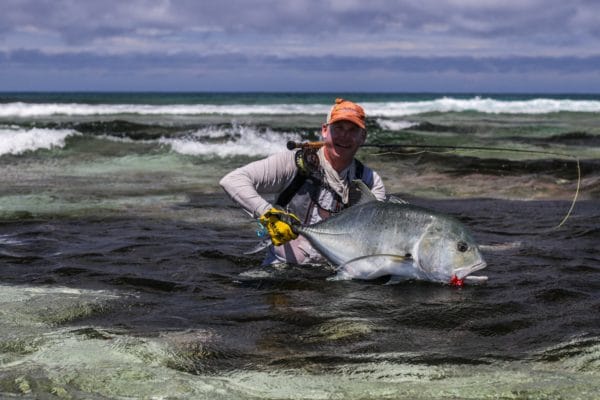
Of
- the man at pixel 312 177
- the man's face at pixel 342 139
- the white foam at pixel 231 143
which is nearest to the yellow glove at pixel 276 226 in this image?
the man at pixel 312 177

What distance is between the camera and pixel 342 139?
555 centimetres

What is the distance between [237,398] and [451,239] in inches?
79.6

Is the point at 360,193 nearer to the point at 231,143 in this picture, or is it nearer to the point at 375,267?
the point at 375,267

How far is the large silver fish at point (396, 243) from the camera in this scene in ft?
16.0

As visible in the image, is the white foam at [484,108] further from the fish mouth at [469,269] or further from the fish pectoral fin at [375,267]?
the fish mouth at [469,269]

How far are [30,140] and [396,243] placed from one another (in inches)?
601

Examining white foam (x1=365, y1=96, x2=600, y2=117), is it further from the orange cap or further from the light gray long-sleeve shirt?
the orange cap

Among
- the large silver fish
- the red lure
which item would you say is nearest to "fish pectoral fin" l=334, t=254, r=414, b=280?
the large silver fish

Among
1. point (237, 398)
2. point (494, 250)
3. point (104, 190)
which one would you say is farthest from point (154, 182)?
point (237, 398)

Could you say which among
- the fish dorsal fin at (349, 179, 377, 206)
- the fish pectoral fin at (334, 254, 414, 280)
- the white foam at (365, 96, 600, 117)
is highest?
the white foam at (365, 96, 600, 117)

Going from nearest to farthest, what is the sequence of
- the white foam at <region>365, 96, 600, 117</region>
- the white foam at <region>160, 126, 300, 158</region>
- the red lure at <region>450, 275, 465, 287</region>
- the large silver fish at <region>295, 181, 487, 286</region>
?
the large silver fish at <region>295, 181, 487, 286</region>, the red lure at <region>450, 275, 465, 287</region>, the white foam at <region>160, 126, 300, 158</region>, the white foam at <region>365, 96, 600, 117</region>

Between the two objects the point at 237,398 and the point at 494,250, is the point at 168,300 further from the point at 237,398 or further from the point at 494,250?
the point at 494,250

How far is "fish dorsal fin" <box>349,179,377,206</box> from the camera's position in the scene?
5148mm

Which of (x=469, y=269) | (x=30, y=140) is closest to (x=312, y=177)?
(x=469, y=269)
